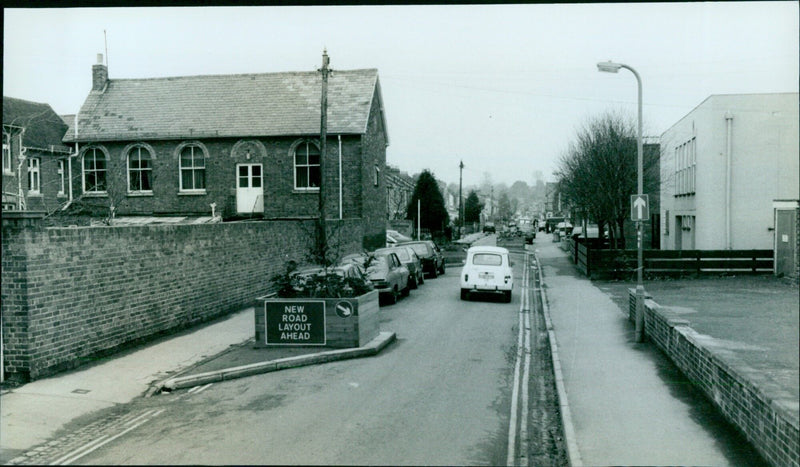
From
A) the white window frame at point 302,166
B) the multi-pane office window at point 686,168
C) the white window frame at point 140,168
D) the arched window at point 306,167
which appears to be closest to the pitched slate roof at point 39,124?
the white window frame at point 140,168

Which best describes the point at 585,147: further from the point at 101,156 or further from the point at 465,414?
the point at 465,414

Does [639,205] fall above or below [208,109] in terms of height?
below

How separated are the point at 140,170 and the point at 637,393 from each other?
2810cm

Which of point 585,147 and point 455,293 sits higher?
point 585,147

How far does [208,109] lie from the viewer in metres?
31.6

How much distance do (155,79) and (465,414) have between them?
2806 centimetres

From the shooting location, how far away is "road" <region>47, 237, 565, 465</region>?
272 inches

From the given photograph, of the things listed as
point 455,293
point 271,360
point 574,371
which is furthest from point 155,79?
point 574,371

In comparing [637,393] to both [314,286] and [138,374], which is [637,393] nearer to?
[314,286]

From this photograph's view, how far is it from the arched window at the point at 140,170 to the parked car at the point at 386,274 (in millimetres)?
15406

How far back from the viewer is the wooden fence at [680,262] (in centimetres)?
2561

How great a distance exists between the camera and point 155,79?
32.4 metres

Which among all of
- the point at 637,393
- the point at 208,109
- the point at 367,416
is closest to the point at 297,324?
the point at 367,416

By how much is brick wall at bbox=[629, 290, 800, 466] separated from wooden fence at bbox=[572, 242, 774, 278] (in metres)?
15.0
